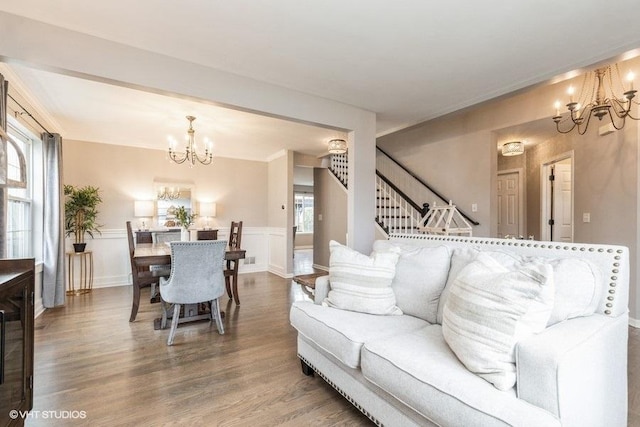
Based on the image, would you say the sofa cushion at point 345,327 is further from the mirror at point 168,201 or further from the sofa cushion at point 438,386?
the mirror at point 168,201

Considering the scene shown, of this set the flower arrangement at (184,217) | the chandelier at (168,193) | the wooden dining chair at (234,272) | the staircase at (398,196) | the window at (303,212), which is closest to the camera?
the wooden dining chair at (234,272)

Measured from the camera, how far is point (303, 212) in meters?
10.9

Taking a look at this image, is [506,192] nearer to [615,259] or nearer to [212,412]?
[615,259]

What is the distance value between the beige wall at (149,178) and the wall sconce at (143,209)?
0.18 meters

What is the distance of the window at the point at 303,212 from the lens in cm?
1084

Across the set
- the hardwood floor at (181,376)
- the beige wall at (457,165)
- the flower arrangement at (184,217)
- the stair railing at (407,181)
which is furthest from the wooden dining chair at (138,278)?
the stair railing at (407,181)

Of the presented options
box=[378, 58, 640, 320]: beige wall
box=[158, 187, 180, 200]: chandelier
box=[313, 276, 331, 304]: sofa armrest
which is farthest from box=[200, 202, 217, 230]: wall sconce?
box=[313, 276, 331, 304]: sofa armrest

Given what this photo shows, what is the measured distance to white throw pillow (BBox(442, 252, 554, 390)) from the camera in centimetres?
118

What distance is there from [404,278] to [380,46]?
1.72 meters

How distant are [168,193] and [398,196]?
411 cm


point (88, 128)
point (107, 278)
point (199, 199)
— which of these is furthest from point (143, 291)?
point (88, 128)

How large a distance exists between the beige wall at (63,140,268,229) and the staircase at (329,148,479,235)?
69.9 inches

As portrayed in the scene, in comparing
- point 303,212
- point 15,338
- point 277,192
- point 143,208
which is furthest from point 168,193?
point 303,212

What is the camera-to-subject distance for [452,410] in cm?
115
